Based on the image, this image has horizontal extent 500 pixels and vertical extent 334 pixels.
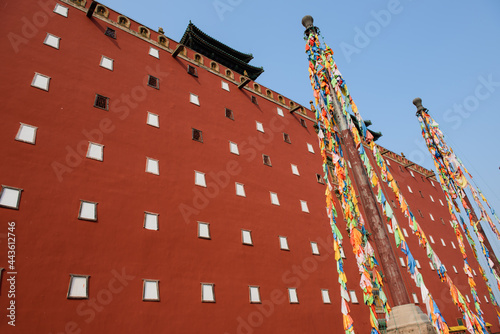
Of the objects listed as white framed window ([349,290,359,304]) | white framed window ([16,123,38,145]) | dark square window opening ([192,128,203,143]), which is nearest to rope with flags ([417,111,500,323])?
white framed window ([349,290,359,304])

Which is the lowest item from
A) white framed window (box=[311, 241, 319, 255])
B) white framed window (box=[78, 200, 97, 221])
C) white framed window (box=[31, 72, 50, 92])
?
white framed window (box=[311, 241, 319, 255])

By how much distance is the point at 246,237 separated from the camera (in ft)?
46.2

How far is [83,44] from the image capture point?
13.9m

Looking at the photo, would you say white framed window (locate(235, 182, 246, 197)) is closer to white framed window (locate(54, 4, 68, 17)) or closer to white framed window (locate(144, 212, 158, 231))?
white framed window (locate(144, 212, 158, 231))

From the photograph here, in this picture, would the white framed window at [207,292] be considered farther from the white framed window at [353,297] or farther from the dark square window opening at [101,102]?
the white framed window at [353,297]

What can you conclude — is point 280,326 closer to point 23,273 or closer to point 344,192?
point 344,192

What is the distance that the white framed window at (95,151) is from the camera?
1141 cm

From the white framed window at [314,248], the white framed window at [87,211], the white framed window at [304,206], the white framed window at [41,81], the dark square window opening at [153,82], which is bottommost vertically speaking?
the white framed window at [314,248]

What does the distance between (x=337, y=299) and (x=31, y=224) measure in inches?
506

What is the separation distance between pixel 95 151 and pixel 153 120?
310 cm

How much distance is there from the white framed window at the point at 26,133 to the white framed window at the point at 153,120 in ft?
13.9

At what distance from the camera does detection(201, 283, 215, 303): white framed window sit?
11.4 meters

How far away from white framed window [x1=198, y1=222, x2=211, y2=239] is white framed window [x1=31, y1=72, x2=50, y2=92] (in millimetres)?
7298

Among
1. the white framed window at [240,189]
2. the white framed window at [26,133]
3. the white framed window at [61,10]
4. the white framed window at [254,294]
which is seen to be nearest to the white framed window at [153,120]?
the white framed window at [26,133]
